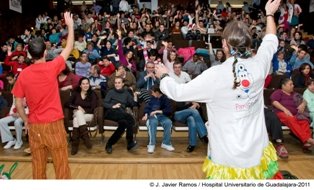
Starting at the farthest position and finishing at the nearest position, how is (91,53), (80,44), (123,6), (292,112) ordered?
(123,6)
(80,44)
(91,53)
(292,112)

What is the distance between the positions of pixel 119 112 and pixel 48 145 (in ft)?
8.52

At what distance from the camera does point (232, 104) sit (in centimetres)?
188

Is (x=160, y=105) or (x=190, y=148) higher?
(x=160, y=105)

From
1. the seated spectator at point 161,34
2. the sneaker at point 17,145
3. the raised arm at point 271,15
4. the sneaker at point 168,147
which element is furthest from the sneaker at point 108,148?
the seated spectator at point 161,34

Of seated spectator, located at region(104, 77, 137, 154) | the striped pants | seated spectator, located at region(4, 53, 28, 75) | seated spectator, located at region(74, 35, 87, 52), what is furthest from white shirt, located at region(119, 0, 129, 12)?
the striped pants

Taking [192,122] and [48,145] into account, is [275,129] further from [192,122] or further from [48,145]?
[48,145]

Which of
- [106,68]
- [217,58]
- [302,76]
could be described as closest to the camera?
[302,76]

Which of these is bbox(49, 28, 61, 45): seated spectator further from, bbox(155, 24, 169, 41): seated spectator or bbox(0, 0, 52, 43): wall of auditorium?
bbox(155, 24, 169, 41): seated spectator

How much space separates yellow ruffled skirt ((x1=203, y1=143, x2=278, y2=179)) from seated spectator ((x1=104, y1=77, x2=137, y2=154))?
10.9 ft

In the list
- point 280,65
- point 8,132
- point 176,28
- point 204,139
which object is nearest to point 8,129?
point 8,132

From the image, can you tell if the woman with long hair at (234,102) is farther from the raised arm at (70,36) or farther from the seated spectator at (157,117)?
the seated spectator at (157,117)

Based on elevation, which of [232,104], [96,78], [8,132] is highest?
[232,104]
